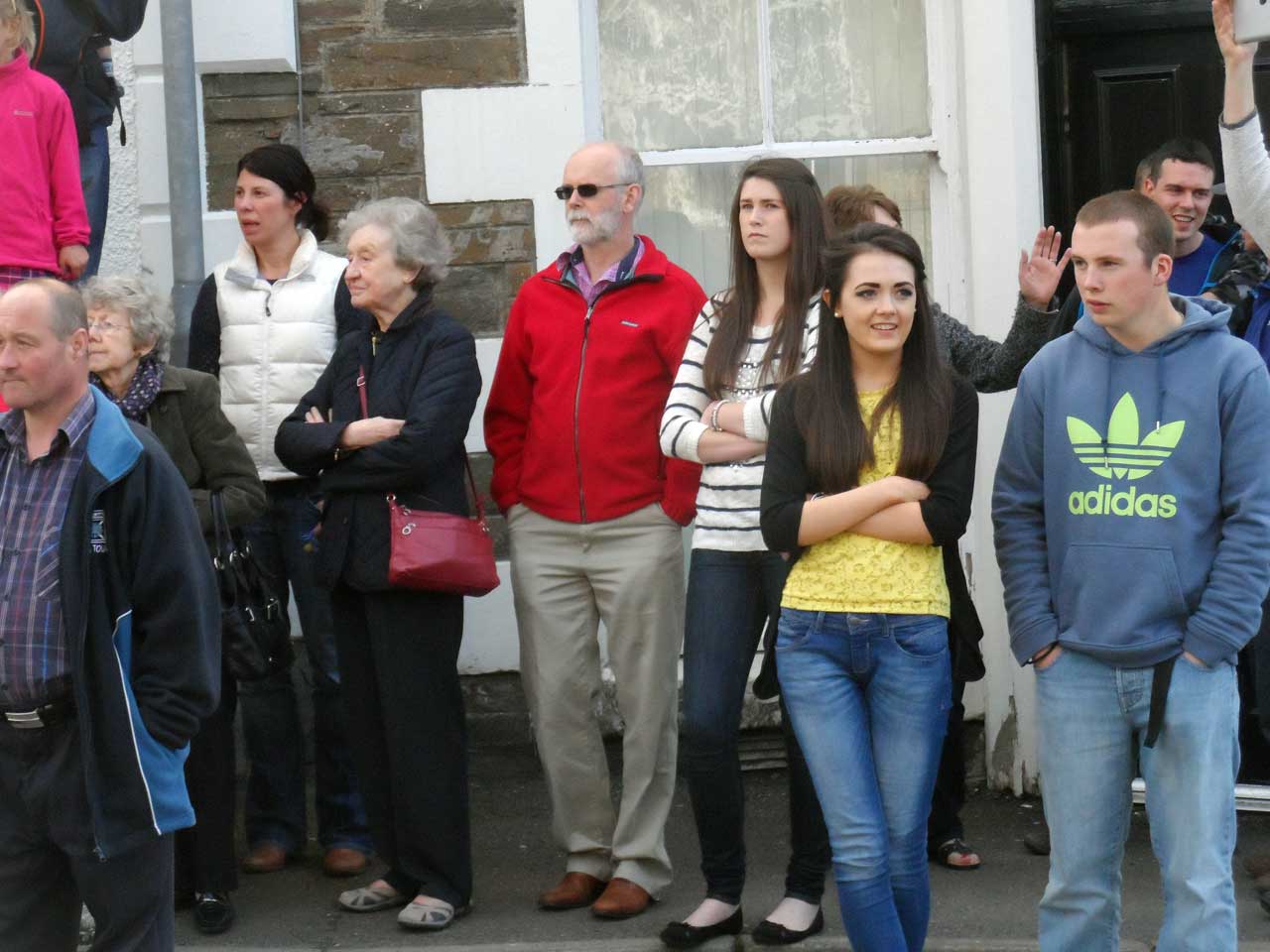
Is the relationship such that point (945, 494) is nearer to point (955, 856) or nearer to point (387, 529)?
point (387, 529)

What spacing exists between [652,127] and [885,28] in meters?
0.84

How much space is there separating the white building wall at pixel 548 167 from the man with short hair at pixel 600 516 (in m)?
0.98

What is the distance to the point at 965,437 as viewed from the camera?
13.9 ft

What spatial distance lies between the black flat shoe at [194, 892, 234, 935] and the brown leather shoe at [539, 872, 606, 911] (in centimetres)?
84

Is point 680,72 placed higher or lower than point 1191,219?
higher

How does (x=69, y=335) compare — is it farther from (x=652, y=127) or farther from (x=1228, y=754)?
Answer: (x=652, y=127)


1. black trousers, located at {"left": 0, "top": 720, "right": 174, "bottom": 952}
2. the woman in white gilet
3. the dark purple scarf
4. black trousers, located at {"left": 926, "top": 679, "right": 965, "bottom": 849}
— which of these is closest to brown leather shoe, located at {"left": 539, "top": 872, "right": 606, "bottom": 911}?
the woman in white gilet

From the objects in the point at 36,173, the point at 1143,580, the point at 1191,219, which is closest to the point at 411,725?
the point at 36,173

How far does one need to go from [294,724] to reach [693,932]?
151 cm

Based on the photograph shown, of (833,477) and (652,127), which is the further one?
(652,127)

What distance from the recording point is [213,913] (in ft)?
17.0

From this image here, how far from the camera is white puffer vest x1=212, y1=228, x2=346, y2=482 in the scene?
18.6 feet

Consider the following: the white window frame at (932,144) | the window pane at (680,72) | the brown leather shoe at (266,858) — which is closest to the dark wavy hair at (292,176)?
the white window frame at (932,144)

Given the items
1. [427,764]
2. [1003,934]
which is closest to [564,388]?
[427,764]
